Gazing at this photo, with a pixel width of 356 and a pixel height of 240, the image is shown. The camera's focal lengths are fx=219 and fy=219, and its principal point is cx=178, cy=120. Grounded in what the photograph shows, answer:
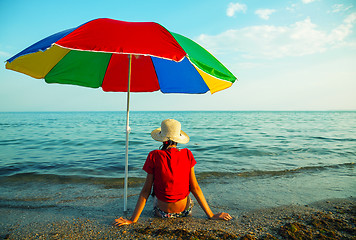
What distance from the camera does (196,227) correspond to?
3.28 meters

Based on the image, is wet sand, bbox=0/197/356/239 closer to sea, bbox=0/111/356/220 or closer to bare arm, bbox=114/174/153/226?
bare arm, bbox=114/174/153/226

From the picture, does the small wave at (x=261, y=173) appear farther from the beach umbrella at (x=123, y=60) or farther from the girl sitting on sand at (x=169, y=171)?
the beach umbrella at (x=123, y=60)

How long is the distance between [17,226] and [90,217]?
106 cm

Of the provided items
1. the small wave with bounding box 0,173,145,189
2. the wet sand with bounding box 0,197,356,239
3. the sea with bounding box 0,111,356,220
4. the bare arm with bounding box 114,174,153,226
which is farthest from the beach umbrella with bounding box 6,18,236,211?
the small wave with bounding box 0,173,145,189

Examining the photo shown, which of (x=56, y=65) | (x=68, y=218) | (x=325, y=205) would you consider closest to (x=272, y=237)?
(x=325, y=205)

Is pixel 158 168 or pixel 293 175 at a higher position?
pixel 158 168

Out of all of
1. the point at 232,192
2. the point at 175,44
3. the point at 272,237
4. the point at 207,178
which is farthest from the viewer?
the point at 207,178

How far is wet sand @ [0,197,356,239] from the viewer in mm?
3068

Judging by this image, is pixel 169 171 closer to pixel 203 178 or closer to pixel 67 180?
pixel 203 178

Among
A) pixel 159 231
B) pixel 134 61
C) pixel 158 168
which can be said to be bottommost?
pixel 159 231

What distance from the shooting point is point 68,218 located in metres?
3.74

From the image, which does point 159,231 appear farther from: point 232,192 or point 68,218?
point 232,192

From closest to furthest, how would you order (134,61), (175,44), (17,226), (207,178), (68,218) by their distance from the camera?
(175,44) → (17,226) → (68,218) → (134,61) → (207,178)

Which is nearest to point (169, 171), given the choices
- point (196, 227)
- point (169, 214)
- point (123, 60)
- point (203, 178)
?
point (169, 214)
